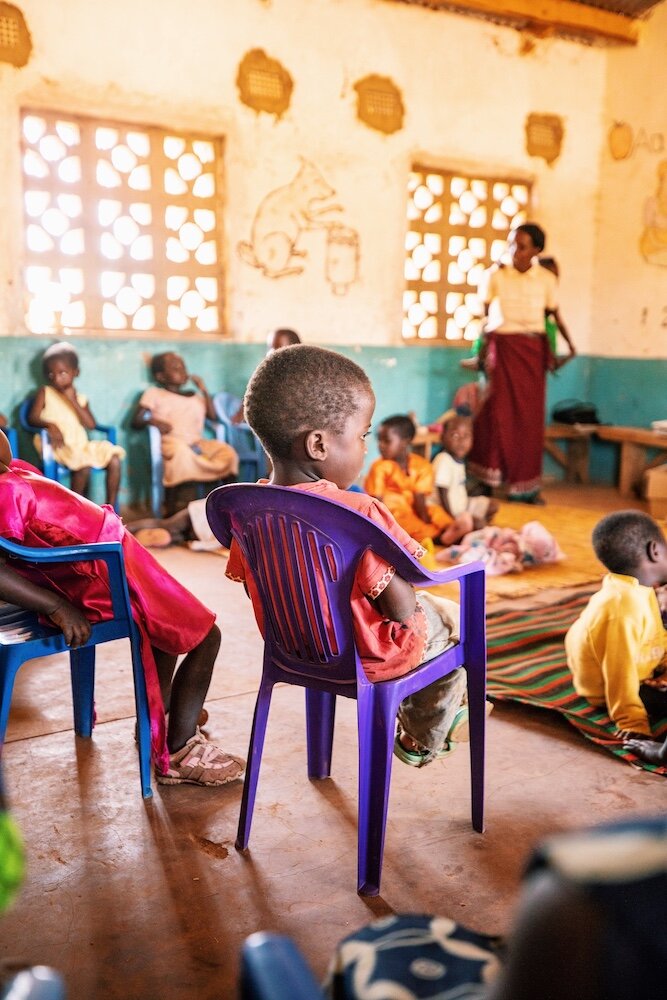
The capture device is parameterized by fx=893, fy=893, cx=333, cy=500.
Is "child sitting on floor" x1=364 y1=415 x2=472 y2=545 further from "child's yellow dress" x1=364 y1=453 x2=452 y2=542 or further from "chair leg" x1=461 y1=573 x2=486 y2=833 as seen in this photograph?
"chair leg" x1=461 y1=573 x2=486 y2=833

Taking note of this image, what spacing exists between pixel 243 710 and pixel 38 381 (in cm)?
339

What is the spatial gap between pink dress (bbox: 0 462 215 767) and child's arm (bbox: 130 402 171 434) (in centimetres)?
330

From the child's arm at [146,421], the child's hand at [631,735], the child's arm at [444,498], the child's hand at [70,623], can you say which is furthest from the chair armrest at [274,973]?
the child's arm at [146,421]

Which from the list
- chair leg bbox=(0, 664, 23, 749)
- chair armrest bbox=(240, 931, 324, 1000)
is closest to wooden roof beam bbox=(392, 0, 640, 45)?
chair leg bbox=(0, 664, 23, 749)

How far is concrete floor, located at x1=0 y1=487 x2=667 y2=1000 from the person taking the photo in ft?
5.44

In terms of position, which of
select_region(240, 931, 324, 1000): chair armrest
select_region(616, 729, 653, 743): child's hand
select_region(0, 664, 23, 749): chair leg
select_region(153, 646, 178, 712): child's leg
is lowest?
select_region(616, 729, 653, 743): child's hand

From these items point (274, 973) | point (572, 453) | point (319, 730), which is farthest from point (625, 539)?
point (572, 453)

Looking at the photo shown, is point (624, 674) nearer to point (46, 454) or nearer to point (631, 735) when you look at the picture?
point (631, 735)

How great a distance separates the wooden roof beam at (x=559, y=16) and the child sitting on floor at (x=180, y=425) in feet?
10.8

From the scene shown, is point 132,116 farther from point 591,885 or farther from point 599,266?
point 591,885

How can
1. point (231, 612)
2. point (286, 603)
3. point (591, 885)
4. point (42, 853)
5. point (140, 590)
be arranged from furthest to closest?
point (231, 612)
point (140, 590)
point (42, 853)
point (286, 603)
point (591, 885)

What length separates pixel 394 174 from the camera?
662 cm

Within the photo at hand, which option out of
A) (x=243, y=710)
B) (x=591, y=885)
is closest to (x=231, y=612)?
(x=243, y=710)

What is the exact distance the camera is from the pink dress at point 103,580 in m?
2.17
